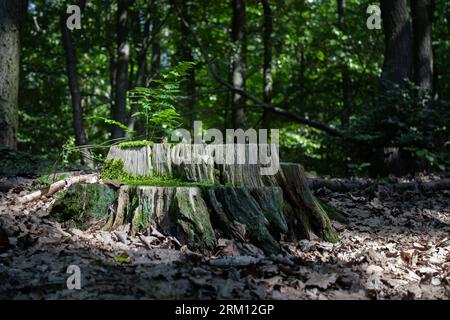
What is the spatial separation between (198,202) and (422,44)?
974 cm

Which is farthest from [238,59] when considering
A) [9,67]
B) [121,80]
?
[9,67]

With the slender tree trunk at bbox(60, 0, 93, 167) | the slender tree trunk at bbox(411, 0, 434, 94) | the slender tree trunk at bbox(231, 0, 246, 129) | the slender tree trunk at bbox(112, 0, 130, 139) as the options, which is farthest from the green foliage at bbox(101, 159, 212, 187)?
the slender tree trunk at bbox(231, 0, 246, 129)

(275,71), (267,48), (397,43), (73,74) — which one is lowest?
(73,74)

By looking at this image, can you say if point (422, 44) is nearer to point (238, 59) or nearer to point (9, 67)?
point (238, 59)

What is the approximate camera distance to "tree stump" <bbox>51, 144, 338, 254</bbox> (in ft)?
13.2

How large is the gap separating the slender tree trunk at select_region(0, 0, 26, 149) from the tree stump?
154 inches

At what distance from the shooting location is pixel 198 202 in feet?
13.4

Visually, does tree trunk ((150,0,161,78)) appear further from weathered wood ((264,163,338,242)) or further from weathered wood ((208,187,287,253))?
weathered wood ((208,187,287,253))

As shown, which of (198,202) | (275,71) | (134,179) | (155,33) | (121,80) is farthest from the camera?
(275,71)

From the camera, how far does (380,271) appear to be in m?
3.70

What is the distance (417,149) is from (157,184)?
262 inches

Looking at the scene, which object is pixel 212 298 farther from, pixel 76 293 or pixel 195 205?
pixel 195 205

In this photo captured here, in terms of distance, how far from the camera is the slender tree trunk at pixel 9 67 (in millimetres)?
7672

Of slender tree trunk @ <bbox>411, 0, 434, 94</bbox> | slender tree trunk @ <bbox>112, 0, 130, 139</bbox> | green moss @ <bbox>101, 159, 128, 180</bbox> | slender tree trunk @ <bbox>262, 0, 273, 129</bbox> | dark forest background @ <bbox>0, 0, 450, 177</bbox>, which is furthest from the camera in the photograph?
slender tree trunk @ <bbox>262, 0, 273, 129</bbox>
